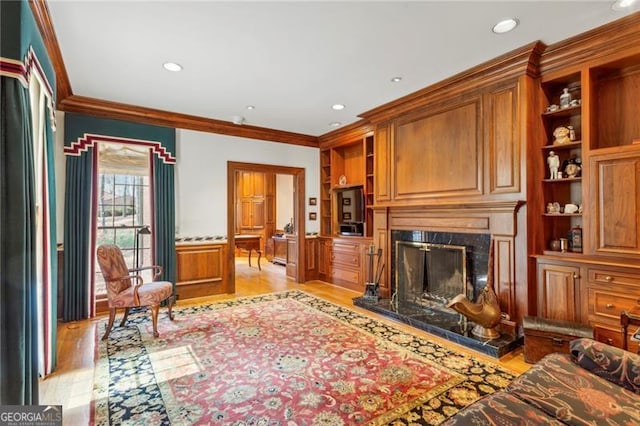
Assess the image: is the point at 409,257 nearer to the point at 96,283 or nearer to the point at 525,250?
the point at 525,250

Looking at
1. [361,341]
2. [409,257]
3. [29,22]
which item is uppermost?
[29,22]

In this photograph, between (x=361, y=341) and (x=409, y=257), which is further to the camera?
(x=409, y=257)

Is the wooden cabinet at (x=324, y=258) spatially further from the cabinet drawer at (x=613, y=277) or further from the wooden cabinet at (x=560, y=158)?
the cabinet drawer at (x=613, y=277)

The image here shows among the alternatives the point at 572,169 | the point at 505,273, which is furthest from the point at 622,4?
the point at 505,273

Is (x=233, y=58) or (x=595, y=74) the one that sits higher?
(x=233, y=58)

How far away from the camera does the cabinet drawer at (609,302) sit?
2602 millimetres

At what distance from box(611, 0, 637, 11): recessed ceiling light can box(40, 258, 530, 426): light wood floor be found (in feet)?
9.60

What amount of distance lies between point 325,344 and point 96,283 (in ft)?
11.1

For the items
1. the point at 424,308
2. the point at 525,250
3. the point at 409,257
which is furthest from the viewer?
the point at 409,257

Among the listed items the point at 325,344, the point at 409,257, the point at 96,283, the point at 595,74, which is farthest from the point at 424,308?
the point at 96,283

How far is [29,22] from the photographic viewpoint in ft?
6.44

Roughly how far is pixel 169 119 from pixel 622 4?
5.14 meters

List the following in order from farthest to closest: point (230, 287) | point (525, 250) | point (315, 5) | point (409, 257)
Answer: point (230, 287)
point (409, 257)
point (525, 250)
point (315, 5)

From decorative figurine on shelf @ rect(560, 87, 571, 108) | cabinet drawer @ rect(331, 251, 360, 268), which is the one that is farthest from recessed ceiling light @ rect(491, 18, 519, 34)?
cabinet drawer @ rect(331, 251, 360, 268)
